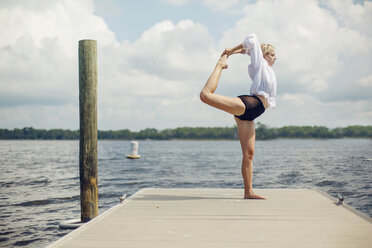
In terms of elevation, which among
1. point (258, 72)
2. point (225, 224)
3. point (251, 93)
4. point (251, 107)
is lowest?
point (225, 224)

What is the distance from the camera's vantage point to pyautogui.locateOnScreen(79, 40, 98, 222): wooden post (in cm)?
568

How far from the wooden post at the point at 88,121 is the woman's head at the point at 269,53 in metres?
2.80

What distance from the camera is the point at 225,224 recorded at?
366 centimetres

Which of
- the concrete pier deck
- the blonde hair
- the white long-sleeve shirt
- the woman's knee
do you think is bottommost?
the concrete pier deck

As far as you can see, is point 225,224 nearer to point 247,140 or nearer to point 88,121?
point 247,140

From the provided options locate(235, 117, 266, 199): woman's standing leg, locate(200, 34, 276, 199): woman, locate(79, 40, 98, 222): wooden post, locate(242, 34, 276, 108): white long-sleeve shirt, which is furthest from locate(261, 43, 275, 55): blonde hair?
locate(79, 40, 98, 222): wooden post

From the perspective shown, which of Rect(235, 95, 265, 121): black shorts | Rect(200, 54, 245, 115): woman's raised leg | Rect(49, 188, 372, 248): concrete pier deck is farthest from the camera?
Rect(235, 95, 265, 121): black shorts

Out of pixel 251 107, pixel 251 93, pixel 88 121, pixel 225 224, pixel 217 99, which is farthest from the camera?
pixel 88 121

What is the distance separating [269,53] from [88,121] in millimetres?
3074

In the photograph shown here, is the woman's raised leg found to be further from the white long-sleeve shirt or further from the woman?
the white long-sleeve shirt

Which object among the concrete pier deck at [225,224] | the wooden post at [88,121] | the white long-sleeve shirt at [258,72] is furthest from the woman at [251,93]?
the wooden post at [88,121]

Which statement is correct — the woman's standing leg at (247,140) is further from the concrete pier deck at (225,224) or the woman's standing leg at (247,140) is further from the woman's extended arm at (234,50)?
the woman's extended arm at (234,50)

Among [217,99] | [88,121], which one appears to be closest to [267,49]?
[217,99]

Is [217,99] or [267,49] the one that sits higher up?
[267,49]
